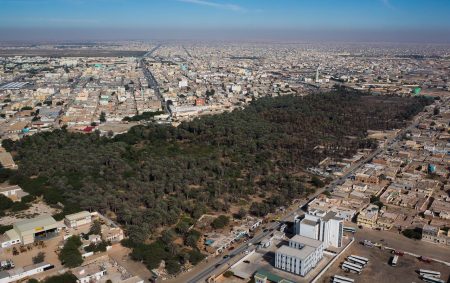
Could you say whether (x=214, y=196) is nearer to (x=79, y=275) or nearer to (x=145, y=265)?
(x=145, y=265)

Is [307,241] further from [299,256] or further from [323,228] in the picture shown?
[299,256]

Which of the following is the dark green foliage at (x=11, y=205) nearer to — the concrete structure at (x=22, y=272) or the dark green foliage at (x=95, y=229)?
the dark green foliage at (x=95, y=229)

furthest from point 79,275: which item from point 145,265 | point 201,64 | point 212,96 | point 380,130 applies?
point 201,64

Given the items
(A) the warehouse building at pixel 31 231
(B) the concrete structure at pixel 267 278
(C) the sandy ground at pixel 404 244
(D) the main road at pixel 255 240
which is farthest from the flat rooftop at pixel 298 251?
(A) the warehouse building at pixel 31 231

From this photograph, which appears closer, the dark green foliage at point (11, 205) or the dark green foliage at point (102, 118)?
the dark green foliage at point (11, 205)

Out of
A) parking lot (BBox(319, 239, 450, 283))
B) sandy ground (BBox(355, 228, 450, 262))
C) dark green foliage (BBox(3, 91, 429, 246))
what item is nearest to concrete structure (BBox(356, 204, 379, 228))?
sandy ground (BBox(355, 228, 450, 262))

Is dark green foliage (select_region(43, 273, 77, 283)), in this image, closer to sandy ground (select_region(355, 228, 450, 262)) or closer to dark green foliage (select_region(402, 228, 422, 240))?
sandy ground (select_region(355, 228, 450, 262))

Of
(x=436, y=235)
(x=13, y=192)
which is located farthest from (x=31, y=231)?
(x=436, y=235)
